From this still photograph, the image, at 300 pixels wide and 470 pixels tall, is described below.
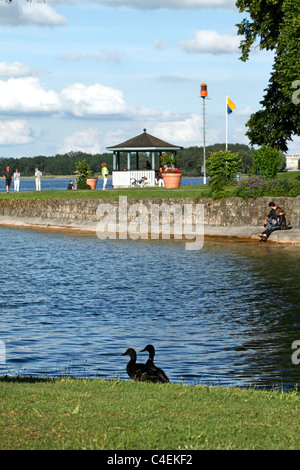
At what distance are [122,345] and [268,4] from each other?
28511 mm

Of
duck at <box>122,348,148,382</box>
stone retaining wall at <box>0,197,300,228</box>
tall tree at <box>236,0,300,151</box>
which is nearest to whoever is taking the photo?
duck at <box>122,348,148,382</box>

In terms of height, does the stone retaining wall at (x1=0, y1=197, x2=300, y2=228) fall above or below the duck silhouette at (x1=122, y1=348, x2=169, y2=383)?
above

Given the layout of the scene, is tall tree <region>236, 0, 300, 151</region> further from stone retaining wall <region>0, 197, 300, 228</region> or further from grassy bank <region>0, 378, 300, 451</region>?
grassy bank <region>0, 378, 300, 451</region>

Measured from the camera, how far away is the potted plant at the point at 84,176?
193 ft

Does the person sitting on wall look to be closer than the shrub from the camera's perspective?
Yes

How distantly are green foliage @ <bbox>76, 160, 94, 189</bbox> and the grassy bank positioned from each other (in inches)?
1977

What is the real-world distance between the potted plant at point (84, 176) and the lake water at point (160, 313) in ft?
86.4

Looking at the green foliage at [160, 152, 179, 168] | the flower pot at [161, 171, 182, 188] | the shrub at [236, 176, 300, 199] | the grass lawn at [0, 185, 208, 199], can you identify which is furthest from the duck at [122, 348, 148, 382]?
the green foliage at [160, 152, 179, 168]

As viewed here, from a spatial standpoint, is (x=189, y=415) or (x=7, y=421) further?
(x=189, y=415)

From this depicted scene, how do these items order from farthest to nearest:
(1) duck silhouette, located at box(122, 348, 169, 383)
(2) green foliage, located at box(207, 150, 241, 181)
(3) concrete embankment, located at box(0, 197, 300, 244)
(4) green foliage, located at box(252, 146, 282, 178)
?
(2) green foliage, located at box(207, 150, 241, 181)
(4) green foliage, located at box(252, 146, 282, 178)
(3) concrete embankment, located at box(0, 197, 300, 244)
(1) duck silhouette, located at box(122, 348, 169, 383)

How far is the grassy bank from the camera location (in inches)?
254

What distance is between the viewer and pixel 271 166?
40219 mm

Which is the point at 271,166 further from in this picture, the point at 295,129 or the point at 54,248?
the point at 54,248
